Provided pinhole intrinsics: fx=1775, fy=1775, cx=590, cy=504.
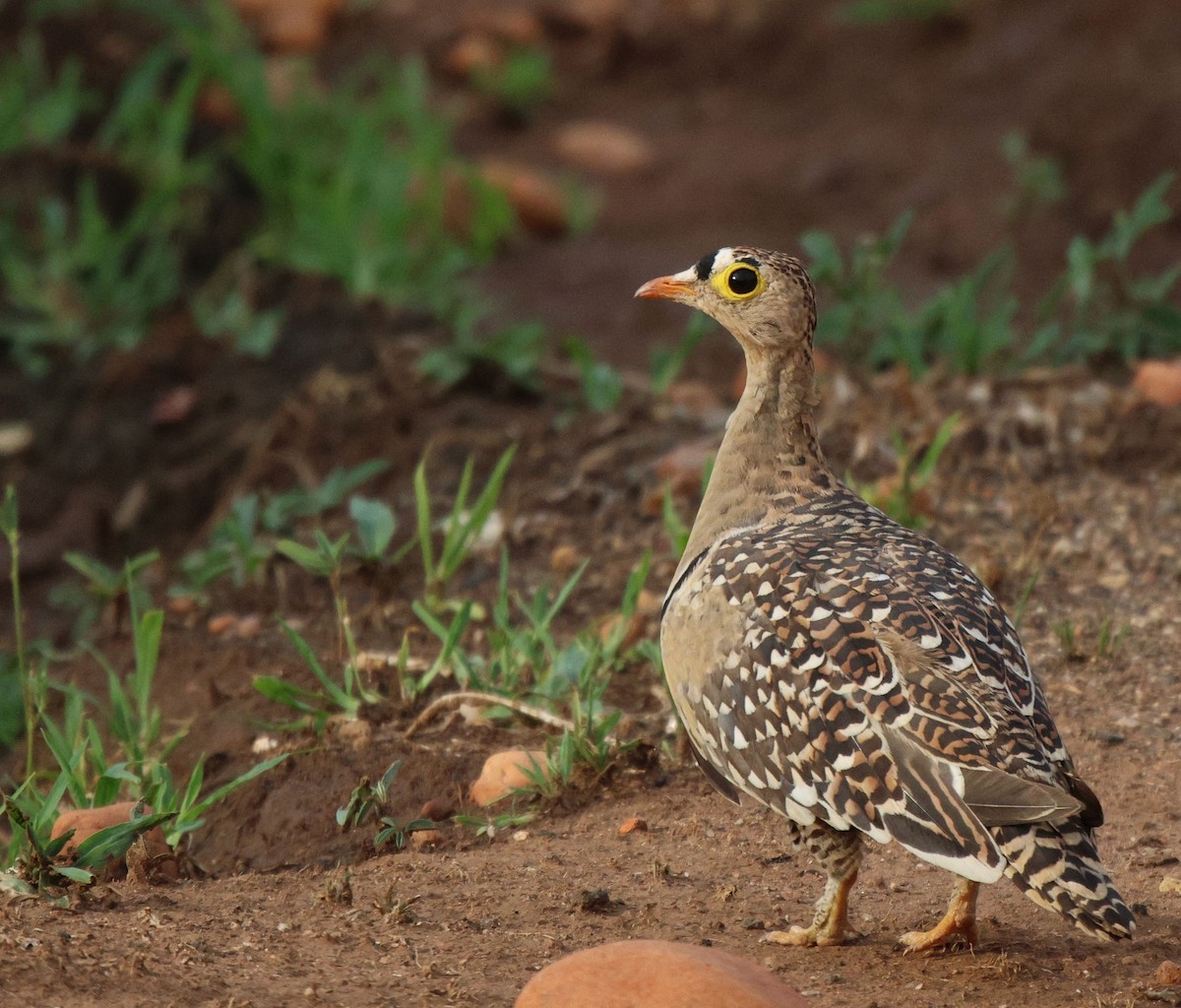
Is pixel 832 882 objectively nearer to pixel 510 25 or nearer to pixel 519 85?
pixel 519 85

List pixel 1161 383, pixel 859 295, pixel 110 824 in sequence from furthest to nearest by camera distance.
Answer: pixel 859 295
pixel 1161 383
pixel 110 824

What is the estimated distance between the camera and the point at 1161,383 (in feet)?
19.9

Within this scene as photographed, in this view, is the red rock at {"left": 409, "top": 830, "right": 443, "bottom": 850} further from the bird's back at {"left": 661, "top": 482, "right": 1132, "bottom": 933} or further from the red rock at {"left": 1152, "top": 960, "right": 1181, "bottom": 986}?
the red rock at {"left": 1152, "top": 960, "right": 1181, "bottom": 986}

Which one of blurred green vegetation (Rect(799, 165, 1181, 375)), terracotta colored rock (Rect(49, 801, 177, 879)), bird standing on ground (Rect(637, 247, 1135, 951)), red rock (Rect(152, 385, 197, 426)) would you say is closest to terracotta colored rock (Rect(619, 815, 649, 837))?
bird standing on ground (Rect(637, 247, 1135, 951))

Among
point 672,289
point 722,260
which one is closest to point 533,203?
point 672,289

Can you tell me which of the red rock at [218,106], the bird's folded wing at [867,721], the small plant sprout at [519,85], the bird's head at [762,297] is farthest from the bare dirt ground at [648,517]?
the red rock at [218,106]

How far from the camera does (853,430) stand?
232 inches

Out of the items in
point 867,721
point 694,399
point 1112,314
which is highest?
point 1112,314

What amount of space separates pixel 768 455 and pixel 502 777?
39.0 inches

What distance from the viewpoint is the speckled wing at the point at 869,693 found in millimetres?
3197

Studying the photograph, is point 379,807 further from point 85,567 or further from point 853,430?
point 853,430

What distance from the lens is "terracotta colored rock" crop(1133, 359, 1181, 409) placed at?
6.02 metres

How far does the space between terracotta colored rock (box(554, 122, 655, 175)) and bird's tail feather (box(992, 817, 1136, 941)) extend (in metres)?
7.48

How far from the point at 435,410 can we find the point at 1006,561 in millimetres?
2233
